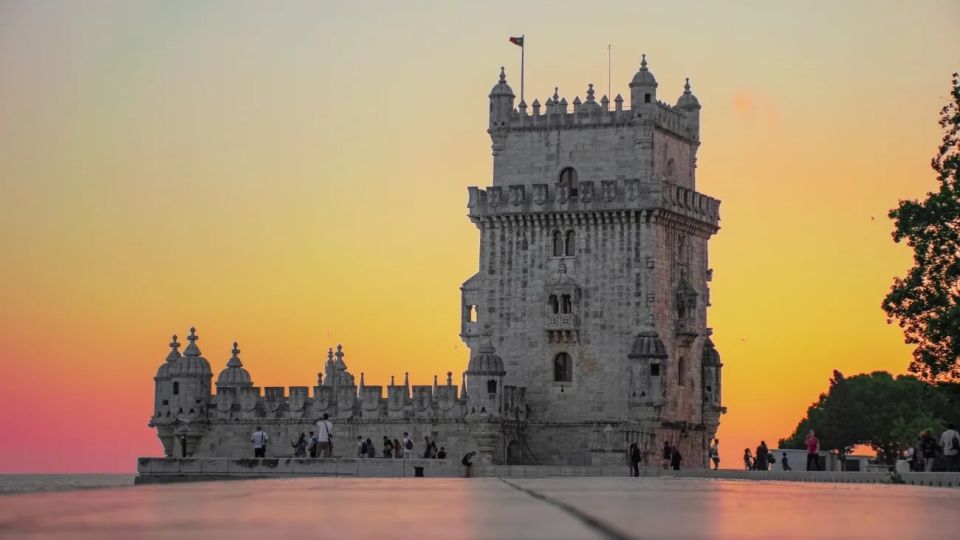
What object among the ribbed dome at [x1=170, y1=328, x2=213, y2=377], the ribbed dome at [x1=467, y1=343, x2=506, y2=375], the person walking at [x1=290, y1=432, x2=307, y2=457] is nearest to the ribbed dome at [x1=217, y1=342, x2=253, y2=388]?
the ribbed dome at [x1=170, y1=328, x2=213, y2=377]

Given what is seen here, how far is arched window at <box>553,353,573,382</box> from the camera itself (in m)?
85.8

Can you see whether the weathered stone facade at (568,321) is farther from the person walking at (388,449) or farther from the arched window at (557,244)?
the person walking at (388,449)

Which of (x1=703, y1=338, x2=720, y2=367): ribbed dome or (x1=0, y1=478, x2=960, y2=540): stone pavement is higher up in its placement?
(x1=703, y1=338, x2=720, y2=367): ribbed dome

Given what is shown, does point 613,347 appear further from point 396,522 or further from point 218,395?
point 396,522

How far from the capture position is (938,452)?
61.7m

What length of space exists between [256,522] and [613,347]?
70.8 metres

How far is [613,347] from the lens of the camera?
3351 inches

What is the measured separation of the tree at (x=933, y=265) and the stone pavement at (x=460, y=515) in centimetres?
4426

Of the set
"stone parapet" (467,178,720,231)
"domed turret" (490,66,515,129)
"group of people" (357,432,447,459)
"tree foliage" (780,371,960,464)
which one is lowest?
"group of people" (357,432,447,459)

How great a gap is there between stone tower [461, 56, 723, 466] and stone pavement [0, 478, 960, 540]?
62796 millimetres

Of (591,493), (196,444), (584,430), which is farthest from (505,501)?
(196,444)

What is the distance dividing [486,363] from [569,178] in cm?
995

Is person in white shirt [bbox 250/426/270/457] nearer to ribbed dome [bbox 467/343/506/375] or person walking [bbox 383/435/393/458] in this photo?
person walking [bbox 383/435/393/458]

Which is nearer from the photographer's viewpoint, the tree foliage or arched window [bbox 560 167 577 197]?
arched window [bbox 560 167 577 197]
